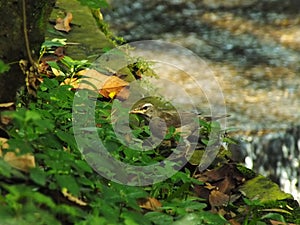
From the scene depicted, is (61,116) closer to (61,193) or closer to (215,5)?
(61,193)

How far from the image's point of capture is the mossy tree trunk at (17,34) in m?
2.34

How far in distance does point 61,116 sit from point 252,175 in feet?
2.90

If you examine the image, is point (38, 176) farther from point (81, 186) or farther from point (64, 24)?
point (64, 24)

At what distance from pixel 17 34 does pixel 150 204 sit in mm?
668

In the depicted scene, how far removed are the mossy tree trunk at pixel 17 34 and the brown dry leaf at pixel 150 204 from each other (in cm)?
53

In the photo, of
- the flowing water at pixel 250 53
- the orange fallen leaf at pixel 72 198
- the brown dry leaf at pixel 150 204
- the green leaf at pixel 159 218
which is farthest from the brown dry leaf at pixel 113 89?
the flowing water at pixel 250 53

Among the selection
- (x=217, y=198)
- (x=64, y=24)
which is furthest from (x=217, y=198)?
(x=64, y=24)

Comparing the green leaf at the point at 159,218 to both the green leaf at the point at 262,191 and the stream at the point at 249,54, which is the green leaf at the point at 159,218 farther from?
the stream at the point at 249,54

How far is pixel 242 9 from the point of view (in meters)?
7.73

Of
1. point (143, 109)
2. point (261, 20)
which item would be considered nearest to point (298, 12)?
point (261, 20)

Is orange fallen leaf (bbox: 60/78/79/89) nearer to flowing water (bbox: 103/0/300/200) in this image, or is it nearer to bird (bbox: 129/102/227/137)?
bird (bbox: 129/102/227/137)

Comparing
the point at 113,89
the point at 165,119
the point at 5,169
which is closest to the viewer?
the point at 5,169

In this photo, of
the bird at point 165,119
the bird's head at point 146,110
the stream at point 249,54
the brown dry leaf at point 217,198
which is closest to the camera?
the brown dry leaf at point 217,198

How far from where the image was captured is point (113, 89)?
3430mm
